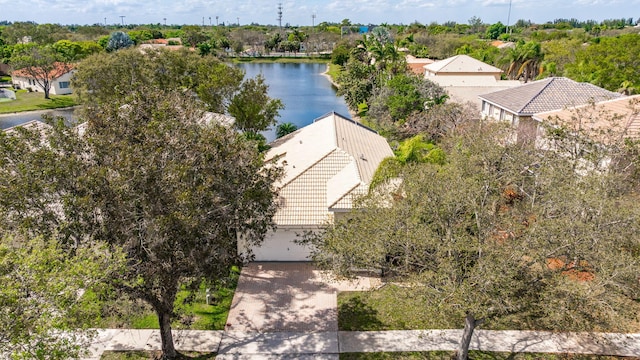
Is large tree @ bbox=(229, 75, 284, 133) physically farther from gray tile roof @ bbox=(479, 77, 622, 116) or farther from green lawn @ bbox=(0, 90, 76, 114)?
green lawn @ bbox=(0, 90, 76, 114)

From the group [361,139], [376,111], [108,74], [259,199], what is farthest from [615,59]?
[108,74]

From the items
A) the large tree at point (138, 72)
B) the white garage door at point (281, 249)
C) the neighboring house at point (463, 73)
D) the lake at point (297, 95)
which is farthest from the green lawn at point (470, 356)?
the neighboring house at point (463, 73)

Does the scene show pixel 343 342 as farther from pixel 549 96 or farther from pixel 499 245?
pixel 549 96

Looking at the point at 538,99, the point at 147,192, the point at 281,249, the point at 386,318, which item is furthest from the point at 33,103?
the point at 538,99

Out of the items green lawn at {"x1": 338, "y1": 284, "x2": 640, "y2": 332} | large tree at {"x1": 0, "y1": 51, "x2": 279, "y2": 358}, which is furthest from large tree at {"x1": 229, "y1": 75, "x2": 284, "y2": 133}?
large tree at {"x1": 0, "y1": 51, "x2": 279, "y2": 358}

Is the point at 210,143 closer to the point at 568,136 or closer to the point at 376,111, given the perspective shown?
the point at 568,136

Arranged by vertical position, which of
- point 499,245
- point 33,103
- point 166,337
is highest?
point 499,245
